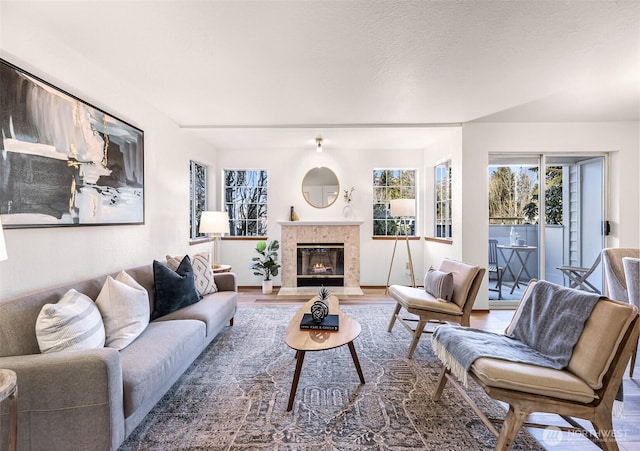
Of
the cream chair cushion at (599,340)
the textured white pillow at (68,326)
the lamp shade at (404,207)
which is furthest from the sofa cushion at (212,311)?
the lamp shade at (404,207)

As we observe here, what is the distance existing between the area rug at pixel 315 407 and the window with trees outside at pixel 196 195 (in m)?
2.32

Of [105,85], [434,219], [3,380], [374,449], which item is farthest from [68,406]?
[434,219]

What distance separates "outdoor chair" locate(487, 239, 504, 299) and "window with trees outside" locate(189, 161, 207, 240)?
14.7ft

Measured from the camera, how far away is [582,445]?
5.01 ft

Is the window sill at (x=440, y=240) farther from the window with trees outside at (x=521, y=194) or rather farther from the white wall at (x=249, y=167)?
the window with trees outside at (x=521, y=194)

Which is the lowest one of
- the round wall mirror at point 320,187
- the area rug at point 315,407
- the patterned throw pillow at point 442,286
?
the area rug at point 315,407

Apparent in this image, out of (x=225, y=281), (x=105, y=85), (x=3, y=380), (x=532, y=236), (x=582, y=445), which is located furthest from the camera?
(x=532, y=236)

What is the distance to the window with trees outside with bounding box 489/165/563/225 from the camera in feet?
12.6

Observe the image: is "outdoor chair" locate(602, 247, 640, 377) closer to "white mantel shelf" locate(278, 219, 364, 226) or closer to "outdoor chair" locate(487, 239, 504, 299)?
"outdoor chair" locate(487, 239, 504, 299)

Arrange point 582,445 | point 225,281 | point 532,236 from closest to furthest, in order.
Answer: point 582,445 < point 225,281 < point 532,236

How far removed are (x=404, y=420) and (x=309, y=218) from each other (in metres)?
3.71

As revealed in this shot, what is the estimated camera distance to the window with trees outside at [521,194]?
3855 mm

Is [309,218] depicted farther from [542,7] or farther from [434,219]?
[542,7]

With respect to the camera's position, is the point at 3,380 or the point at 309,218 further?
the point at 309,218
